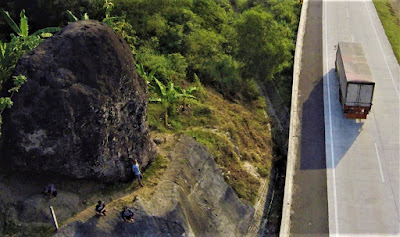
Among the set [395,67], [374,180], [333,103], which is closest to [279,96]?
[333,103]

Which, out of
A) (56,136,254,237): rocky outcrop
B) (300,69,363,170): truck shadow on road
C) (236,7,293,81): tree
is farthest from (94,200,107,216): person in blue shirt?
(236,7,293,81): tree

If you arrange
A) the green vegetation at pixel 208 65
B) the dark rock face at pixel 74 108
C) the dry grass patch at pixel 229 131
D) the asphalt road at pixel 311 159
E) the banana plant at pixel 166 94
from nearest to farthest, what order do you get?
1. the dark rock face at pixel 74 108
2. the asphalt road at pixel 311 159
3. the banana plant at pixel 166 94
4. the dry grass patch at pixel 229 131
5. the green vegetation at pixel 208 65

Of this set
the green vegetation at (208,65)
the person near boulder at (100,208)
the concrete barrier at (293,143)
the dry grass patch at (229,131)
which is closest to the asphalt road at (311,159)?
the concrete barrier at (293,143)

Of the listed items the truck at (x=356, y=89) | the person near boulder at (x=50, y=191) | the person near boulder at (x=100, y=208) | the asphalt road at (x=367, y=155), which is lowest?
the asphalt road at (x=367, y=155)

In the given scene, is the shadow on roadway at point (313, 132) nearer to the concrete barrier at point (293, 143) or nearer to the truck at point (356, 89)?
the concrete barrier at point (293, 143)

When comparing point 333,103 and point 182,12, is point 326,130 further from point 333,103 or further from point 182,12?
point 182,12

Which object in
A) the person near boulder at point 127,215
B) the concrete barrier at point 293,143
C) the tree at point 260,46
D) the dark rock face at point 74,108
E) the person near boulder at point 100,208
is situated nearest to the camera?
the dark rock face at point 74,108

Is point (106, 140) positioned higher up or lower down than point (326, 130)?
higher up

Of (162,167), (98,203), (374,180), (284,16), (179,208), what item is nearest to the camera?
(98,203)
